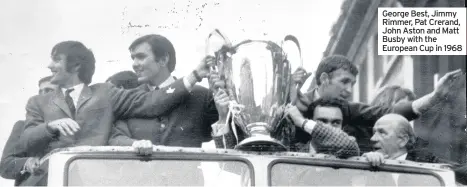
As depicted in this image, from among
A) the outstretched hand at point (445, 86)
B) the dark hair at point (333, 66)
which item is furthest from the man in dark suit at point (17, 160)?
the outstretched hand at point (445, 86)

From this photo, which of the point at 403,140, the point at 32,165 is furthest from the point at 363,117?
the point at 32,165

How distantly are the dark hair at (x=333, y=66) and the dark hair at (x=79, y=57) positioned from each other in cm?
140

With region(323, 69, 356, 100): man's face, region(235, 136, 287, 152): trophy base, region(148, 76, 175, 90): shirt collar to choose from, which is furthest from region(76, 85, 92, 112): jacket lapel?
region(323, 69, 356, 100): man's face

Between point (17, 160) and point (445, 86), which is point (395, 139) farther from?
point (17, 160)

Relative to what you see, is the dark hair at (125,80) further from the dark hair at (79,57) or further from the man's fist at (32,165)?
the man's fist at (32,165)

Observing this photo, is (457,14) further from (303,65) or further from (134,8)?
(134,8)

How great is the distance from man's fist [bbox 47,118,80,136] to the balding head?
178cm

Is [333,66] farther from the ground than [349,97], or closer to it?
farther from the ground

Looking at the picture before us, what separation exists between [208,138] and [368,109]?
100 cm

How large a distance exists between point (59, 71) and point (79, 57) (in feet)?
0.52

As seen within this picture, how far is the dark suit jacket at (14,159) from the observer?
6988 millimetres

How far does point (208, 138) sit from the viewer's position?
6965 millimetres

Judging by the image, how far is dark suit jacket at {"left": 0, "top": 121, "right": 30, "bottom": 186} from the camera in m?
6.99

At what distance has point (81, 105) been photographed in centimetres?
704
